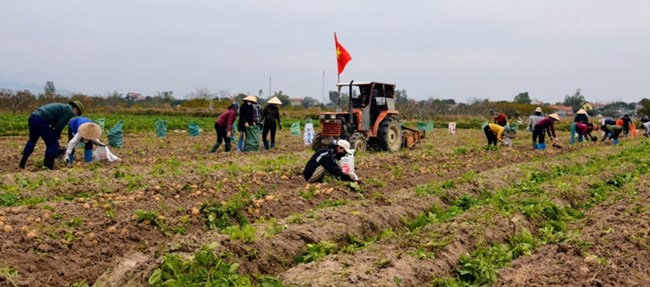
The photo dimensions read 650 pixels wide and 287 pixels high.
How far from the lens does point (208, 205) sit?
672 centimetres

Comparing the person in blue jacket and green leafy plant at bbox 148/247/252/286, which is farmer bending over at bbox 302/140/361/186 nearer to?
green leafy plant at bbox 148/247/252/286

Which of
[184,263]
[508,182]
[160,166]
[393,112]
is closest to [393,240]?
[184,263]

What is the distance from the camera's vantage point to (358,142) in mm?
14211

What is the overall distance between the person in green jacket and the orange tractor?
19.8ft

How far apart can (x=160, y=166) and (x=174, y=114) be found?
3270cm

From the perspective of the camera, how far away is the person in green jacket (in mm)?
10381

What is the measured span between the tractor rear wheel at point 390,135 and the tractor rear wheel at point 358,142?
2.75 feet

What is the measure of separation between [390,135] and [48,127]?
28.2 ft

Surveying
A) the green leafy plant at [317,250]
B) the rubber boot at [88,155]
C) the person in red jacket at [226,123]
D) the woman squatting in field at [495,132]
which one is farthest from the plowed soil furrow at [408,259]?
the woman squatting in field at [495,132]

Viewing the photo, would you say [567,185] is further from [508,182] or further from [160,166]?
[160,166]

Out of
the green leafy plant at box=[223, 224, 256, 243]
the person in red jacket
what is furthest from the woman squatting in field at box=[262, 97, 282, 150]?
the green leafy plant at box=[223, 224, 256, 243]

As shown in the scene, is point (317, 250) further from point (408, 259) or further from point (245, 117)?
point (245, 117)

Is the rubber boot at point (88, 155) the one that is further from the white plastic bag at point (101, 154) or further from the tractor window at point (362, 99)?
the tractor window at point (362, 99)

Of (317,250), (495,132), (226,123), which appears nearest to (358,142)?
(226,123)
